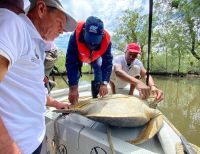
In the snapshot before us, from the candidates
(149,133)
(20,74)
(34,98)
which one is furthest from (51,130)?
(20,74)

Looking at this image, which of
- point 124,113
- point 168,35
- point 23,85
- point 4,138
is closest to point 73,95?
point 124,113

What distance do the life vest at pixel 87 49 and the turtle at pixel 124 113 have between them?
0.79m

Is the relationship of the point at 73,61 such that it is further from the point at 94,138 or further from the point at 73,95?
the point at 94,138

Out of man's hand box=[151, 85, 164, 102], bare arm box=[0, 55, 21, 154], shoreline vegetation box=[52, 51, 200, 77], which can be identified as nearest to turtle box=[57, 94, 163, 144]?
man's hand box=[151, 85, 164, 102]

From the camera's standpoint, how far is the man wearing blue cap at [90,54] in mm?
2636

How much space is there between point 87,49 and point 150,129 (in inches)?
44.7

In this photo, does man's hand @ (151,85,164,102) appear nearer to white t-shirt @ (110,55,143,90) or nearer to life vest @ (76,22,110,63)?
life vest @ (76,22,110,63)

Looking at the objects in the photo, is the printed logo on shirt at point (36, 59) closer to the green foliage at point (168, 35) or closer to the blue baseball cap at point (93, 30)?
the blue baseball cap at point (93, 30)

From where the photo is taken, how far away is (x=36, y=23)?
112cm

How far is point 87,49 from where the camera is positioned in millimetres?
2756

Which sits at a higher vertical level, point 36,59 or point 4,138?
point 36,59

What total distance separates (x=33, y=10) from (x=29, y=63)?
10.9 inches

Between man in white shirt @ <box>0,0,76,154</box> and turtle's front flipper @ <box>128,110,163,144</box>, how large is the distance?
2.56ft

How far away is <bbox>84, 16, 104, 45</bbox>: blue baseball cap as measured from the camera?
8.54 feet
